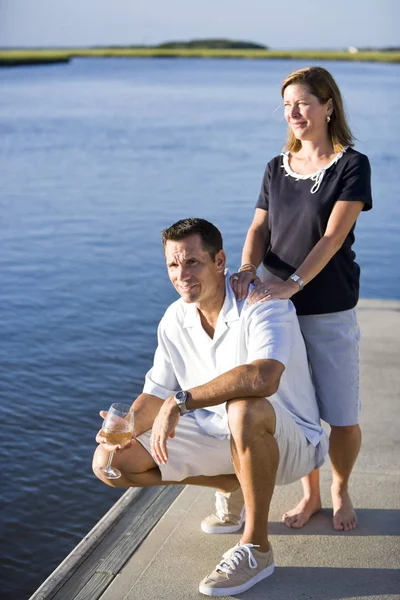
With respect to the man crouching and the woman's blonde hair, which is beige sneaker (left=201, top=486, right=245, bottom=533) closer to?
the man crouching

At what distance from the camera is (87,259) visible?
10.7 meters

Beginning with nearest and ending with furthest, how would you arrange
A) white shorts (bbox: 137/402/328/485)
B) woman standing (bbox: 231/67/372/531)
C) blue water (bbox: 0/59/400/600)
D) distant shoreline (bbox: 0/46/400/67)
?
white shorts (bbox: 137/402/328/485), woman standing (bbox: 231/67/372/531), blue water (bbox: 0/59/400/600), distant shoreline (bbox: 0/46/400/67)

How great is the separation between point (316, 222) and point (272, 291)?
0.37 m

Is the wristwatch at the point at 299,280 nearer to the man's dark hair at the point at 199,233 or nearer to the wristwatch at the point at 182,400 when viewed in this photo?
the man's dark hair at the point at 199,233

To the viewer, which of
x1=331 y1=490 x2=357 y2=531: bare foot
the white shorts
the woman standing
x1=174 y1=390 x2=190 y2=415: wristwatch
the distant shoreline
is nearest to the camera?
x1=174 y1=390 x2=190 y2=415: wristwatch

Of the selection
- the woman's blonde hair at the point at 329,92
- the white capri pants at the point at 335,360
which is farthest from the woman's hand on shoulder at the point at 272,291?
the woman's blonde hair at the point at 329,92

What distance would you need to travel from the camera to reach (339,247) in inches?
139

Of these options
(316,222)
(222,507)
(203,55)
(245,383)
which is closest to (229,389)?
(245,383)

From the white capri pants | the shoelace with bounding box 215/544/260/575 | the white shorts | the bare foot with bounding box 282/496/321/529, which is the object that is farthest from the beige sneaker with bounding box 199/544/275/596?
the white capri pants

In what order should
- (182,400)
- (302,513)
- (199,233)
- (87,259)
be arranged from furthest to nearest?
(87,259) → (302,513) → (199,233) → (182,400)

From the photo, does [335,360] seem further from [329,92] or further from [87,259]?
[87,259]

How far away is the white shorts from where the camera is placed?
340 cm

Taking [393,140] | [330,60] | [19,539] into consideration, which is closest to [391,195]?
[393,140]

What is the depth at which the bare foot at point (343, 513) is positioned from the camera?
144 inches
